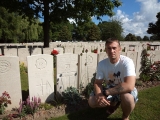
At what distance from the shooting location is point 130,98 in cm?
302

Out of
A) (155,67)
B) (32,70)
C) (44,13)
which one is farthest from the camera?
(44,13)

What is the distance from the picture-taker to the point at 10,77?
12.6ft

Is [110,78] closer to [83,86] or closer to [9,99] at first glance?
[83,86]

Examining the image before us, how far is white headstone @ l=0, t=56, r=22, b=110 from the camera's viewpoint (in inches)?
148

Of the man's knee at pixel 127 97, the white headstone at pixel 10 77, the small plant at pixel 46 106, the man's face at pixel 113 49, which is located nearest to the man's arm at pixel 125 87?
the man's knee at pixel 127 97

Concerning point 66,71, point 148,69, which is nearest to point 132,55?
point 148,69

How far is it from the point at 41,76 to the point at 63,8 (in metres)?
8.08

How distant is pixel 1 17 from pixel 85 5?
19545mm

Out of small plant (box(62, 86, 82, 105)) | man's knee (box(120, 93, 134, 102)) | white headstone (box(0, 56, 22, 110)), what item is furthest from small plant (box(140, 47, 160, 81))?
white headstone (box(0, 56, 22, 110))

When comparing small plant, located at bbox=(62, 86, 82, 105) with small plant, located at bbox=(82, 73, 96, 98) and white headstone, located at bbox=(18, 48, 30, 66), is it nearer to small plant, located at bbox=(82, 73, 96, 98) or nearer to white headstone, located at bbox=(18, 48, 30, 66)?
small plant, located at bbox=(82, 73, 96, 98)

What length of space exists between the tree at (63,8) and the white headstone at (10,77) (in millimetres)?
7599

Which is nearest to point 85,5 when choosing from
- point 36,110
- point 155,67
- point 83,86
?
point 155,67

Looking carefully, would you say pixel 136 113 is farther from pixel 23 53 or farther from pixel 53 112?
pixel 23 53

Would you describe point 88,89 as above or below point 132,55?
below
